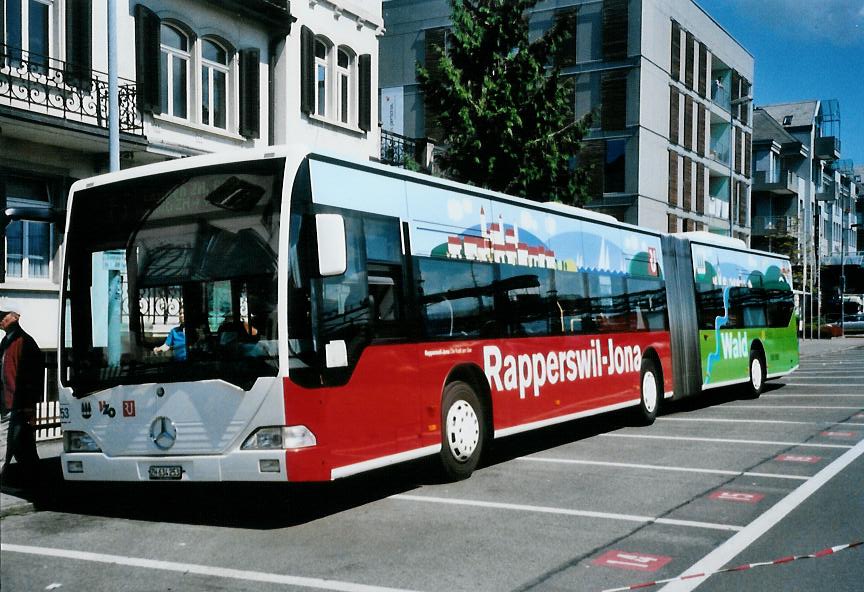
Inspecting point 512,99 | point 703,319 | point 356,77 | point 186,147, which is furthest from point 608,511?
point 356,77

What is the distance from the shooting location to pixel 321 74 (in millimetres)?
22609

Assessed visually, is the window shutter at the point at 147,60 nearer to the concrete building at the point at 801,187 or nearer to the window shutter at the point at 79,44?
the window shutter at the point at 79,44

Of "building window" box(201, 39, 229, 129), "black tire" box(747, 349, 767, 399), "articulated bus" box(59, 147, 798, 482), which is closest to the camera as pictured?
"articulated bus" box(59, 147, 798, 482)

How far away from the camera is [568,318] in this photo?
42.8 ft

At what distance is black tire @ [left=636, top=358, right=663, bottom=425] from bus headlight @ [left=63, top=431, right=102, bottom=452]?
916 centimetres

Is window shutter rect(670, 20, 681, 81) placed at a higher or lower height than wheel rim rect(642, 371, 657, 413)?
higher

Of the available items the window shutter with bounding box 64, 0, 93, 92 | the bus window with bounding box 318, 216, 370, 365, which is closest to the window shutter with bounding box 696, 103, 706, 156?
the window shutter with bounding box 64, 0, 93, 92

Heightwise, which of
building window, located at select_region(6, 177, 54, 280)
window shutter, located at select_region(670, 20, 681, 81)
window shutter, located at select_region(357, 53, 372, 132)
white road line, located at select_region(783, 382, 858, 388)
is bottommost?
white road line, located at select_region(783, 382, 858, 388)

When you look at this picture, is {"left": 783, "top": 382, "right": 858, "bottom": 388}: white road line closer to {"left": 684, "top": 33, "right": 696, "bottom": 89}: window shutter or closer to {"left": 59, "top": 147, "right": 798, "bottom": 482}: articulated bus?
{"left": 59, "top": 147, "right": 798, "bottom": 482}: articulated bus

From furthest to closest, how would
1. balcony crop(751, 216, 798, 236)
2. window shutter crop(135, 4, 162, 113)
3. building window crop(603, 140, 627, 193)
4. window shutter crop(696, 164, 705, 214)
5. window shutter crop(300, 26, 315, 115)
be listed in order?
1. balcony crop(751, 216, 798, 236)
2. window shutter crop(696, 164, 705, 214)
3. building window crop(603, 140, 627, 193)
4. window shutter crop(300, 26, 315, 115)
5. window shutter crop(135, 4, 162, 113)

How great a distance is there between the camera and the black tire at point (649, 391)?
50.5 ft

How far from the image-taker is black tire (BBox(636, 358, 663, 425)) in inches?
606

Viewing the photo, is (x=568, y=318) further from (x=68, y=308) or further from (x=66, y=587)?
(x=66, y=587)

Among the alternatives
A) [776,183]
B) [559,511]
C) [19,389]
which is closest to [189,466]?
[19,389]
